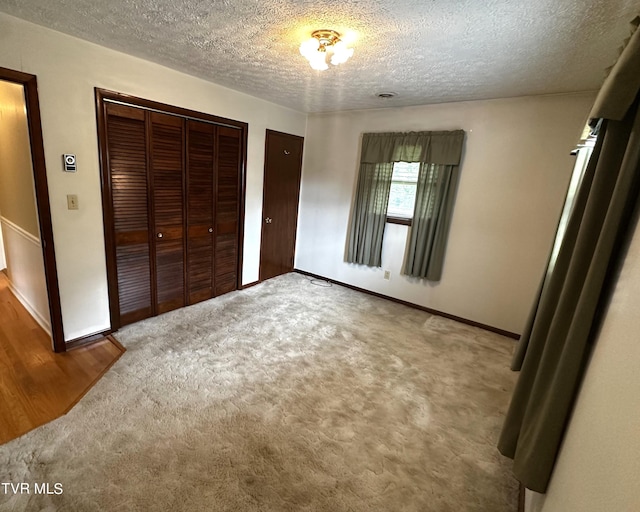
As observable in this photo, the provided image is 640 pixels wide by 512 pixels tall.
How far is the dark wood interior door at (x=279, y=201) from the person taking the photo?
3.95 meters

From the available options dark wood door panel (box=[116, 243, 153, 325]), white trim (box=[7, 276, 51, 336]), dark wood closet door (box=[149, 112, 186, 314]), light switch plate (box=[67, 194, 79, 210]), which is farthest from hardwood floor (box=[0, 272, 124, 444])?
light switch plate (box=[67, 194, 79, 210])

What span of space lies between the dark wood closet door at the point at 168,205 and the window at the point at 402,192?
240 centimetres

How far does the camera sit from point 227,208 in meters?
3.51

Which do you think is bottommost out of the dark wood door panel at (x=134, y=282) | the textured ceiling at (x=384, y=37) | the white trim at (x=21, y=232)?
the dark wood door panel at (x=134, y=282)

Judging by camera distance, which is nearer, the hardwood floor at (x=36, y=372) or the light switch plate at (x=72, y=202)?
the hardwood floor at (x=36, y=372)

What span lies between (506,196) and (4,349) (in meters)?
4.62

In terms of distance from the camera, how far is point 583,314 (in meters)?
0.91

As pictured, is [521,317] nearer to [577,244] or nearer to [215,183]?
[577,244]

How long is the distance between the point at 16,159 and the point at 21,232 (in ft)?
2.10

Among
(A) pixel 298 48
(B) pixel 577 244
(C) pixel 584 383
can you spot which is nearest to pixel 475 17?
(A) pixel 298 48

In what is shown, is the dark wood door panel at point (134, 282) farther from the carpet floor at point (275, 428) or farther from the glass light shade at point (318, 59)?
the glass light shade at point (318, 59)

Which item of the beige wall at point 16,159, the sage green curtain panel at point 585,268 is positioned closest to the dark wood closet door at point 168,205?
the beige wall at point 16,159

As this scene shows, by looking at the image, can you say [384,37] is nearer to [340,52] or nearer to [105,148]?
[340,52]

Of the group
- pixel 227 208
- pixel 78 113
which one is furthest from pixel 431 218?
pixel 78 113
